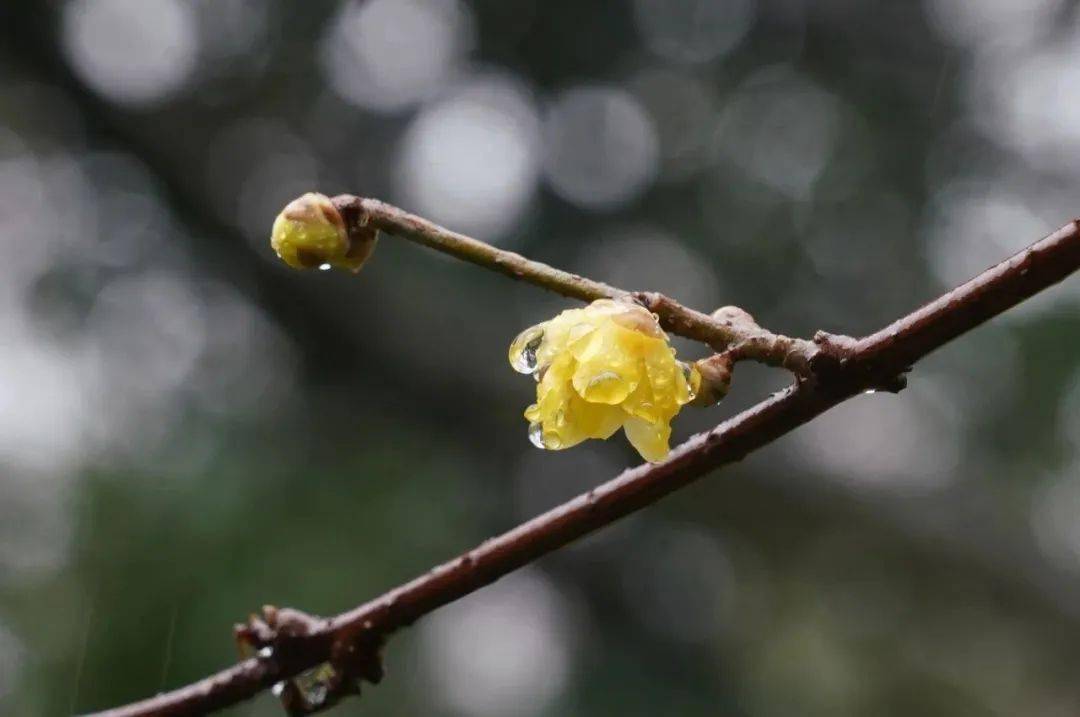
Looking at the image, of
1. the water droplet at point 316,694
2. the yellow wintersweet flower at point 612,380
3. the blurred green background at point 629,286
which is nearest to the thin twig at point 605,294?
the yellow wintersweet flower at point 612,380

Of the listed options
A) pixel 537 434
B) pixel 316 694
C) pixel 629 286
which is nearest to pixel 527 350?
pixel 537 434

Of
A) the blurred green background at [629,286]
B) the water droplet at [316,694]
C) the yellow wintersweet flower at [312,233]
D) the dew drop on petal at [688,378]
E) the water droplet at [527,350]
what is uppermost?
the blurred green background at [629,286]

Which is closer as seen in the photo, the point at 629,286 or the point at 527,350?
the point at 527,350

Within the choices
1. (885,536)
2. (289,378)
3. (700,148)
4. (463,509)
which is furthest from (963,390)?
(289,378)

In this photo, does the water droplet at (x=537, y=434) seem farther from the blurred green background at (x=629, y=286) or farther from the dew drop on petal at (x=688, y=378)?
the blurred green background at (x=629, y=286)

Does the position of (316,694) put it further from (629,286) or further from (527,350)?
(629,286)

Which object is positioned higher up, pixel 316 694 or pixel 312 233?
pixel 312 233

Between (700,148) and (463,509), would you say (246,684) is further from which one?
(700,148)
